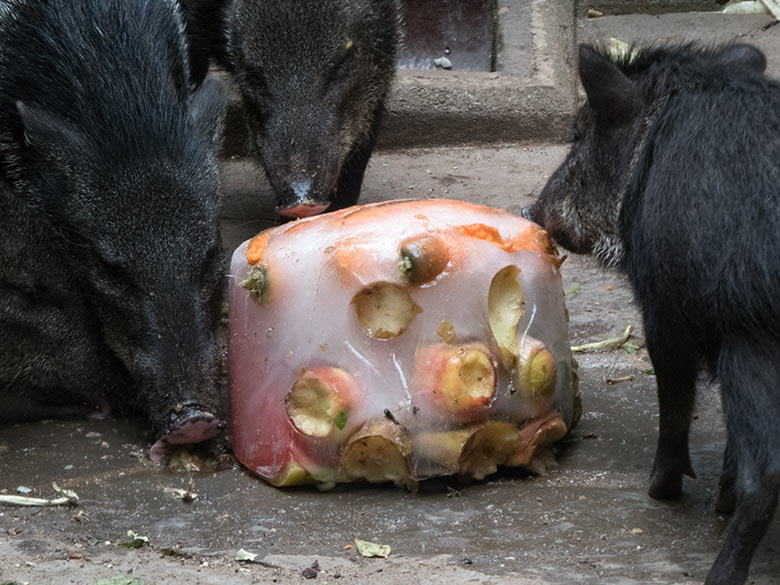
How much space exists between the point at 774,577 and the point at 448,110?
477 cm

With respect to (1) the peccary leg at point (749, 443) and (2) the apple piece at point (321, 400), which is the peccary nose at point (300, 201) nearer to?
(2) the apple piece at point (321, 400)

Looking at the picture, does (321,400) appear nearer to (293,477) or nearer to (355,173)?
(293,477)

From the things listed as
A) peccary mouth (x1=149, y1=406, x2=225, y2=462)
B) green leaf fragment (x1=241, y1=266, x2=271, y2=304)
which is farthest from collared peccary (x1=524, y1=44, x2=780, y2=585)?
peccary mouth (x1=149, y1=406, x2=225, y2=462)

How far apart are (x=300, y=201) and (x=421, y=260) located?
1624 mm

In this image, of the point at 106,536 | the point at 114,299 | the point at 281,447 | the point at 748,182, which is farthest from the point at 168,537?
the point at 748,182

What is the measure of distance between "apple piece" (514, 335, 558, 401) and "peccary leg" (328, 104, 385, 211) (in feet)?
8.27

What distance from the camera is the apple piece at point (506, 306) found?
360 cm

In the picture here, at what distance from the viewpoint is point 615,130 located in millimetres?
3559

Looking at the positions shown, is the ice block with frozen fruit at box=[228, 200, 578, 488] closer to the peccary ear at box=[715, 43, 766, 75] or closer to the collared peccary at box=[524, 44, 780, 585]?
the collared peccary at box=[524, 44, 780, 585]

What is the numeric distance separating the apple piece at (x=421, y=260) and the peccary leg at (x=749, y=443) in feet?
2.90

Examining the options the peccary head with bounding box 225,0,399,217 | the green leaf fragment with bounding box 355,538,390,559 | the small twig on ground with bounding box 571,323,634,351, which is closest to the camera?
the green leaf fragment with bounding box 355,538,390,559

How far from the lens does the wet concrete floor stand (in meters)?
3.05

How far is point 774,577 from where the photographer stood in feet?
9.73

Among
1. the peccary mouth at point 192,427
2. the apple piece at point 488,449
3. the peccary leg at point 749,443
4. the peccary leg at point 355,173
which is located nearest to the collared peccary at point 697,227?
the peccary leg at point 749,443
